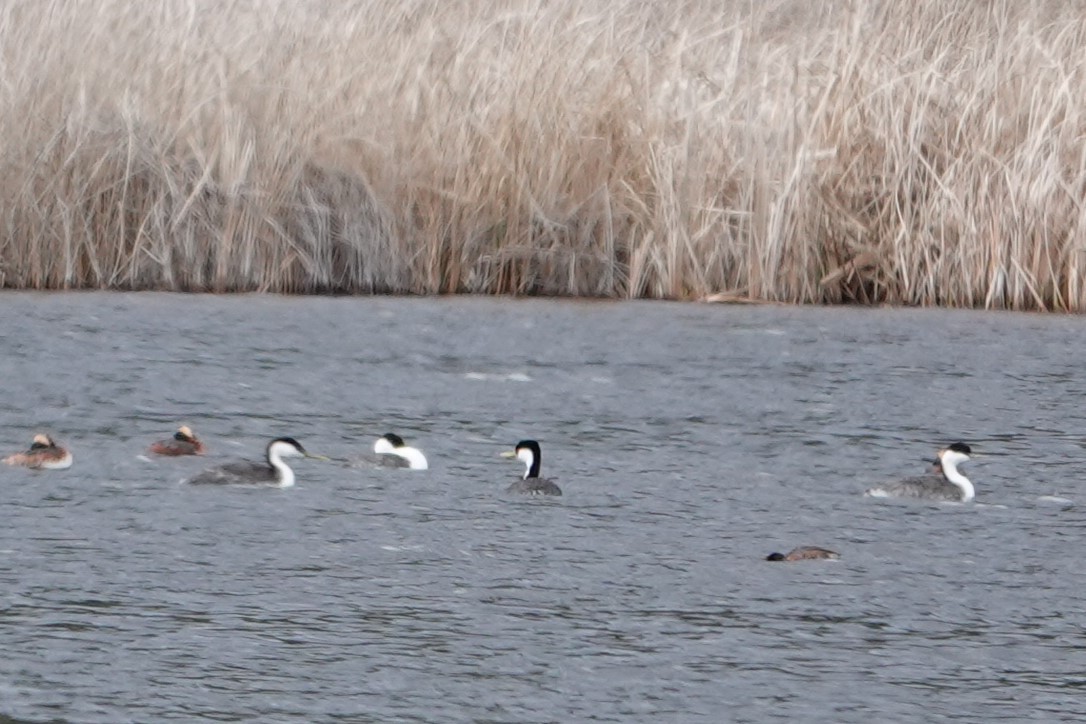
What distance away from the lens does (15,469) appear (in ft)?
24.2

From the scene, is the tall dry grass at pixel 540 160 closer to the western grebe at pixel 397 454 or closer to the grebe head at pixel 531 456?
the western grebe at pixel 397 454

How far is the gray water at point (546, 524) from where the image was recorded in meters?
4.93

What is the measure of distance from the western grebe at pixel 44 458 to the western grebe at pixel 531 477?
1.61 meters

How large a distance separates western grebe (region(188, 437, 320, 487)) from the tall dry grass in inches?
190

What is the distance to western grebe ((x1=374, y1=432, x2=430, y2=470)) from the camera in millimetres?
7508

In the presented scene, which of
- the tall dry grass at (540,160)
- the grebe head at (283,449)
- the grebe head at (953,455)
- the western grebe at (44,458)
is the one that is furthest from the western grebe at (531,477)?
the tall dry grass at (540,160)

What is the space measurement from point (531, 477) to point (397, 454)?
0.59 m

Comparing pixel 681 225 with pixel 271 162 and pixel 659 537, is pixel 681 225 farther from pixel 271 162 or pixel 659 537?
pixel 659 537

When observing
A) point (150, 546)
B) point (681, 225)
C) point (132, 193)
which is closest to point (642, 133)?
point (681, 225)

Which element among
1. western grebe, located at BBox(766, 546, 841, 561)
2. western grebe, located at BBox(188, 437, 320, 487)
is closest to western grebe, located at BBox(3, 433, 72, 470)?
western grebe, located at BBox(188, 437, 320, 487)

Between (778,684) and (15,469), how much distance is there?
3482 millimetres

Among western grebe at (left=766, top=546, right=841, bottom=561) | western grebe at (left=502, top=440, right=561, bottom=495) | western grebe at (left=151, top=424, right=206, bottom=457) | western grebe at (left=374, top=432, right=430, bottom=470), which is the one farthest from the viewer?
western grebe at (left=151, top=424, right=206, bottom=457)

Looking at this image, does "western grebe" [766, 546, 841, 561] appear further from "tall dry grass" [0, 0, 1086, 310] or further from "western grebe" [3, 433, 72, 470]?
"tall dry grass" [0, 0, 1086, 310]

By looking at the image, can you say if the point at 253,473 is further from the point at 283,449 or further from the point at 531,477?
the point at 531,477
